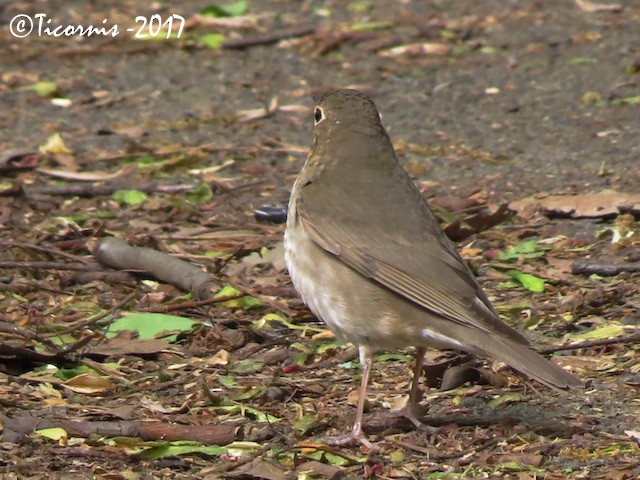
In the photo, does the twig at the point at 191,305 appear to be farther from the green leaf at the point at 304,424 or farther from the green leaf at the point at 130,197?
the green leaf at the point at 130,197

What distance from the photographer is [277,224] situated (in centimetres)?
824

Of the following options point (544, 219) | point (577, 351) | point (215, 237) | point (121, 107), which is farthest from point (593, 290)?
point (121, 107)

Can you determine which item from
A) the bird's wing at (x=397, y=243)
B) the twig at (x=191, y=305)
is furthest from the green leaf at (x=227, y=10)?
the bird's wing at (x=397, y=243)

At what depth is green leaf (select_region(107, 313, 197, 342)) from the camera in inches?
259

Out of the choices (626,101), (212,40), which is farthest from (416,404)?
(212,40)

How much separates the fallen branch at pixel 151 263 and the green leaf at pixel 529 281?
5.53ft

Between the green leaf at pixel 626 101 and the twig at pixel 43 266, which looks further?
the green leaf at pixel 626 101

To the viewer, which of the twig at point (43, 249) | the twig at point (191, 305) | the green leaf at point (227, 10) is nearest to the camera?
the twig at point (191, 305)

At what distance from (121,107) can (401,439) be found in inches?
241

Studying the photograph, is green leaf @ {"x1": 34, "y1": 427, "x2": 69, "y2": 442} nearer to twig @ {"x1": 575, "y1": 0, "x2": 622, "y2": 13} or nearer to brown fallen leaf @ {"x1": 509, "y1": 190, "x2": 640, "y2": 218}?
brown fallen leaf @ {"x1": 509, "y1": 190, "x2": 640, "y2": 218}

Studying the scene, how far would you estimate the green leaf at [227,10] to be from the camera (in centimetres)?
1301

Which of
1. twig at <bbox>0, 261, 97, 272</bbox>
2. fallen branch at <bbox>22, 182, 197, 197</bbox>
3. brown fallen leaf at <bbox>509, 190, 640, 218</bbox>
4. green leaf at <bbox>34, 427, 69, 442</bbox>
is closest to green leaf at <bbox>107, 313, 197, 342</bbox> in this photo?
twig at <bbox>0, 261, 97, 272</bbox>

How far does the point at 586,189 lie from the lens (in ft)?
27.1

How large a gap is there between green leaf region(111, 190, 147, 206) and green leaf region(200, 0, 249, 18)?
4668mm
